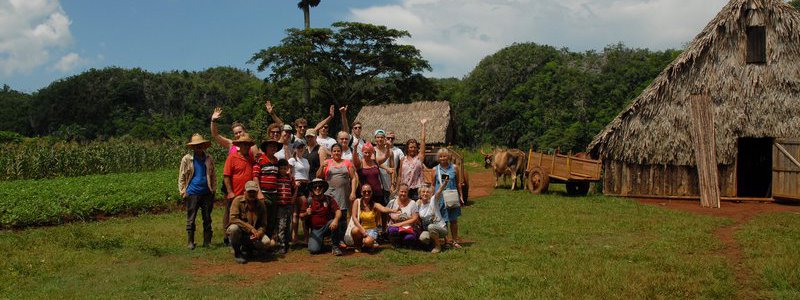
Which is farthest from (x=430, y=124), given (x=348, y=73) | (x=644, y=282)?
(x=644, y=282)

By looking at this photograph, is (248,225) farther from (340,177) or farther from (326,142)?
(326,142)

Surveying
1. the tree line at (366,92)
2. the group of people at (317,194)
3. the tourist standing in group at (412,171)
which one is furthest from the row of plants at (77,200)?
the tree line at (366,92)

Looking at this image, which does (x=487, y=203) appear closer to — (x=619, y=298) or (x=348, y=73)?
(x=619, y=298)

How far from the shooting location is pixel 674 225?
11.9 m

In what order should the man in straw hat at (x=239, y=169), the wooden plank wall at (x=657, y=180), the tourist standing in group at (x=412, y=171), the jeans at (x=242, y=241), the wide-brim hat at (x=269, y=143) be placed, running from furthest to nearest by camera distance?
the wooden plank wall at (x=657, y=180) < the tourist standing in group at (x=412, y=171) < the man in straw hat at (x=239, y=169) < the wide-brim hat at (x=269, y=143) < the jeans at (x=242, y=241)

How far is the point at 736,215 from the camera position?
1399 centimetres

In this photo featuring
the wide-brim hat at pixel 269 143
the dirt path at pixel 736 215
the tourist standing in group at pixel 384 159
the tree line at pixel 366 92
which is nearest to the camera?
the dirt path at pixel 736 215

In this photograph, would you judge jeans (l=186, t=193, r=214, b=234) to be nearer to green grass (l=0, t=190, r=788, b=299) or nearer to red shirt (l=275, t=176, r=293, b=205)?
green grass (l=0, t=190, r=788, b=299)

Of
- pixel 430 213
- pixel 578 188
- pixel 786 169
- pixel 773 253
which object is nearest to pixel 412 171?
pixel 430 213

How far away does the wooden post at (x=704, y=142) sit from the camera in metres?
16.2

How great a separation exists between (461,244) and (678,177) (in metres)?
9.61

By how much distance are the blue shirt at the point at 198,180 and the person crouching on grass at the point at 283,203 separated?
4.18ft

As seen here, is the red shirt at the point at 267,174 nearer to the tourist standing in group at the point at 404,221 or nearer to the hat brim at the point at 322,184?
the hat brim at the point at 322,184

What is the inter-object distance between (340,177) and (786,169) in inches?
480
